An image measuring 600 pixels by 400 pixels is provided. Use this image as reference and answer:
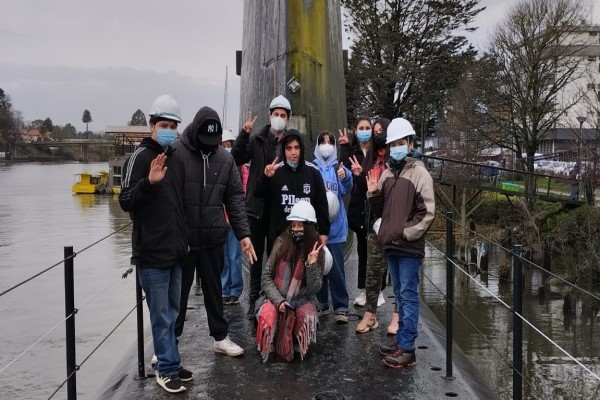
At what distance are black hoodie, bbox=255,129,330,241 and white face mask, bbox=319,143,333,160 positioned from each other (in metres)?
0.41

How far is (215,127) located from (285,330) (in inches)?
68.5

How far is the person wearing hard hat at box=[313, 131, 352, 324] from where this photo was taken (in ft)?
18.6

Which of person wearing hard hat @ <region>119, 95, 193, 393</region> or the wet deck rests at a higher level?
person wearing hard hat @ <region>119, 95, 193, 393</region>

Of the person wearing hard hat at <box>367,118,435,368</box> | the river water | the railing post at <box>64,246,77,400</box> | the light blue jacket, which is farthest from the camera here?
the river water

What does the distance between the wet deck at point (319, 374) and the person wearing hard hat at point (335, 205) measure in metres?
0.32

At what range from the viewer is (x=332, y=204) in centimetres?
563

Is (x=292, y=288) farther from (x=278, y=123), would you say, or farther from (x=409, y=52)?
(x=409, y=52)

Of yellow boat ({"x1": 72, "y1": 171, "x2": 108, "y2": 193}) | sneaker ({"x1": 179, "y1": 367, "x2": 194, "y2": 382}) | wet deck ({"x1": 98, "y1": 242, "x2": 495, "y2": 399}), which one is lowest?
yellow boat ({"x1": 72, "y1": 171, "x2": 108, "y2": 193})

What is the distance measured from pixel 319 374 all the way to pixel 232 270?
245 cm

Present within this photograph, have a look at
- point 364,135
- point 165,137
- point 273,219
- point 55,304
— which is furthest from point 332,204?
point 55,304

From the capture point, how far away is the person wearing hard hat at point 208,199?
4.39 meters

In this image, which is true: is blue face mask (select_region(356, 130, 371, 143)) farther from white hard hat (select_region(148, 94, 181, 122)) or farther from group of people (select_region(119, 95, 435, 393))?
white hard hat (select_region(148, 94, 181, 122))

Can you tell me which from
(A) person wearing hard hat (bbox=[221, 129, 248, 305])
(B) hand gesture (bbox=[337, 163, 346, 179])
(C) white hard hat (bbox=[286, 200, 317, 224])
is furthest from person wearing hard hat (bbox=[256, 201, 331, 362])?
(A) person wearing hard hat (bbox=[221, 129, 248, 305])

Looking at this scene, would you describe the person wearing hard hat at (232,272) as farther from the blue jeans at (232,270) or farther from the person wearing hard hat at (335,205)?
the person wearing hard hat at (335,205)
